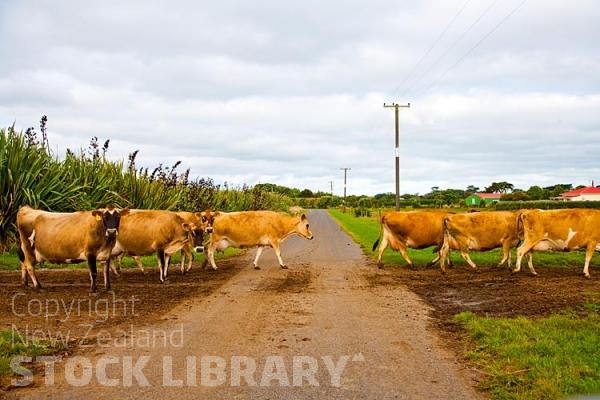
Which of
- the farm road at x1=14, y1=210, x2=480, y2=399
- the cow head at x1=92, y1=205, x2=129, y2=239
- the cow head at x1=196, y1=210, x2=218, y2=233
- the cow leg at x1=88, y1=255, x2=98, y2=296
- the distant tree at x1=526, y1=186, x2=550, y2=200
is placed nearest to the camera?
the farm road at x1=14, y1=210, x2=480, y2=399

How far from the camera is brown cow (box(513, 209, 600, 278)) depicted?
49.4ft

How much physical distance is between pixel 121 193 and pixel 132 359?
1448cm

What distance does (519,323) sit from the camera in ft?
28.4

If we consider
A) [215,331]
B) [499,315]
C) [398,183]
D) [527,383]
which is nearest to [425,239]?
[499,315]

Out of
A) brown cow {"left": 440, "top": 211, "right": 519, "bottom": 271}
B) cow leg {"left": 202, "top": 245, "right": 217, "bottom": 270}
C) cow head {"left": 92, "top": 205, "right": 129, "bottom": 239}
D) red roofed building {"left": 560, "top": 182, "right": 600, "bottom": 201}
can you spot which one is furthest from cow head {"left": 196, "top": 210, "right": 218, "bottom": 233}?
red roofed building {"left": 560, "top": 182, "right": 600, "bottom": 201}

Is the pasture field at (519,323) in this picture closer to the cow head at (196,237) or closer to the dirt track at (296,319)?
the dirt track at (296,319)

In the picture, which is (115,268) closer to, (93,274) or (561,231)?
(93,274)

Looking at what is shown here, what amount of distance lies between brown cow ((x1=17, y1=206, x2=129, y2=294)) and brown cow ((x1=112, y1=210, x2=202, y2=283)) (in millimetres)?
1728

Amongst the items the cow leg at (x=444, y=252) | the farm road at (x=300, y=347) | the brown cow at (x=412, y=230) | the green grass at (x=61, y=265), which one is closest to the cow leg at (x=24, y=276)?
the green grass at (x=61, y=265)

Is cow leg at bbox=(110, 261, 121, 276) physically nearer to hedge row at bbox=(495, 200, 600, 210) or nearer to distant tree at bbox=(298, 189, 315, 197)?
hedge row at bbox=(495, 200, 600, 210)

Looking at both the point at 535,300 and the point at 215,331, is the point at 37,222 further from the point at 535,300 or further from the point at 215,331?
the point at 535,300

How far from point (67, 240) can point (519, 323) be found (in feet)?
29.9

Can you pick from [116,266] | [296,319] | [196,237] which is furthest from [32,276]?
[296,319]

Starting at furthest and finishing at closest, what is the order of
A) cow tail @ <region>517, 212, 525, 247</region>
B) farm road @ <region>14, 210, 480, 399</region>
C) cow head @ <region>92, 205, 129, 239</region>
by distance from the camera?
cow tail @ <region>517, 212, 525, 247</region> < cow head @ <region>92, 205, 129, 239</region> < farm road @ <region>14, 210, 480, 399</region>
